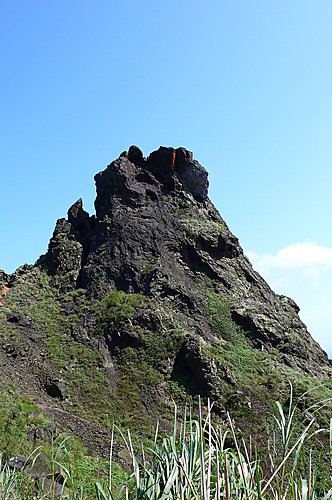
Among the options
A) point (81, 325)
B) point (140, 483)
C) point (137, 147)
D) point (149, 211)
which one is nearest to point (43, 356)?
point (81, 325)

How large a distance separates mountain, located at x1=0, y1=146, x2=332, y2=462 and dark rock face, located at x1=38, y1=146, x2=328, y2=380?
0.35 feet

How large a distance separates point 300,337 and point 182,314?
10.8 meters

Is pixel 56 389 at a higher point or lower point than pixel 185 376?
lower

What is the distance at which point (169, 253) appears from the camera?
37250 millimetres

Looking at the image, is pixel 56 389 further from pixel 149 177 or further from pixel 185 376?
pixel 149 177

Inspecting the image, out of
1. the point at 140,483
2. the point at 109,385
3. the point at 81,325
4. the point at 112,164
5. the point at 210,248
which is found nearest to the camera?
the point at 140,483

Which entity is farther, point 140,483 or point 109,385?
point 109,385

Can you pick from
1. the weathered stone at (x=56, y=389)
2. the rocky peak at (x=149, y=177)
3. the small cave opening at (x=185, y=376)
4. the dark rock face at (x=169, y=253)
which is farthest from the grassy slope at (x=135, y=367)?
the rocky peak at (x=149, y=177)

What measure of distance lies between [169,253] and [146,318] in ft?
25.6

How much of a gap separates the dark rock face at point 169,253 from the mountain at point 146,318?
0.11 meters

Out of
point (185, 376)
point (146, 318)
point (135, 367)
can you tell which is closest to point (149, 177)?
point (146, 318)

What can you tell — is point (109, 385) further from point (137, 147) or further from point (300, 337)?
point (137, 147)

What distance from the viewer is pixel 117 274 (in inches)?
1399

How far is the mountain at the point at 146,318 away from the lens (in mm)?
26000
